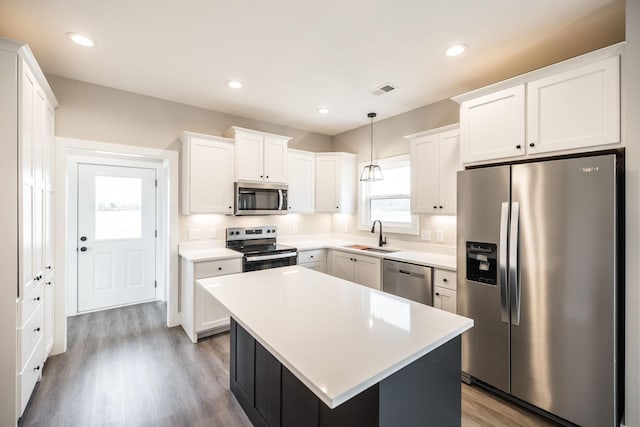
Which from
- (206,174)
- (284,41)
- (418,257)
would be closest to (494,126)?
(418,257)

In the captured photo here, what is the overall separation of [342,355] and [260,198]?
2991mm

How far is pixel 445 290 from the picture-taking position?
8.95 ft

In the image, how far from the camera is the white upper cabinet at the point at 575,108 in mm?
1816

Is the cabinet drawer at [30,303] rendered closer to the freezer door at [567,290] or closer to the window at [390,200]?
the freezer door at [567,290]

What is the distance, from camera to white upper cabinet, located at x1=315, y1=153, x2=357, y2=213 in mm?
4484

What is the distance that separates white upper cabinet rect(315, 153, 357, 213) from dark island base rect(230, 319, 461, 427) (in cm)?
279

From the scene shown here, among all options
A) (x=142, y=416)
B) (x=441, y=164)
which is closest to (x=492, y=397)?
(x=441, y=164)

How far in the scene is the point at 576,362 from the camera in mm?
1857

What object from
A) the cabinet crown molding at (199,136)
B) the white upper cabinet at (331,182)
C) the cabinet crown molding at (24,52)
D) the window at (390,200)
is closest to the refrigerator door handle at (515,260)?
the window at (390,200)

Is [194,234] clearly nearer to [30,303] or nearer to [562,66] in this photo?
[30,303]

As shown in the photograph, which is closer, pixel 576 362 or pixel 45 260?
pixel 576 362

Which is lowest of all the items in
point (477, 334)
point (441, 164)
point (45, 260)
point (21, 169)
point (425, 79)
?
point (477, 334)

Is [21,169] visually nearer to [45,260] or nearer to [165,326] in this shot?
[45,260]

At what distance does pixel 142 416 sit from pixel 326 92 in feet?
10.8
